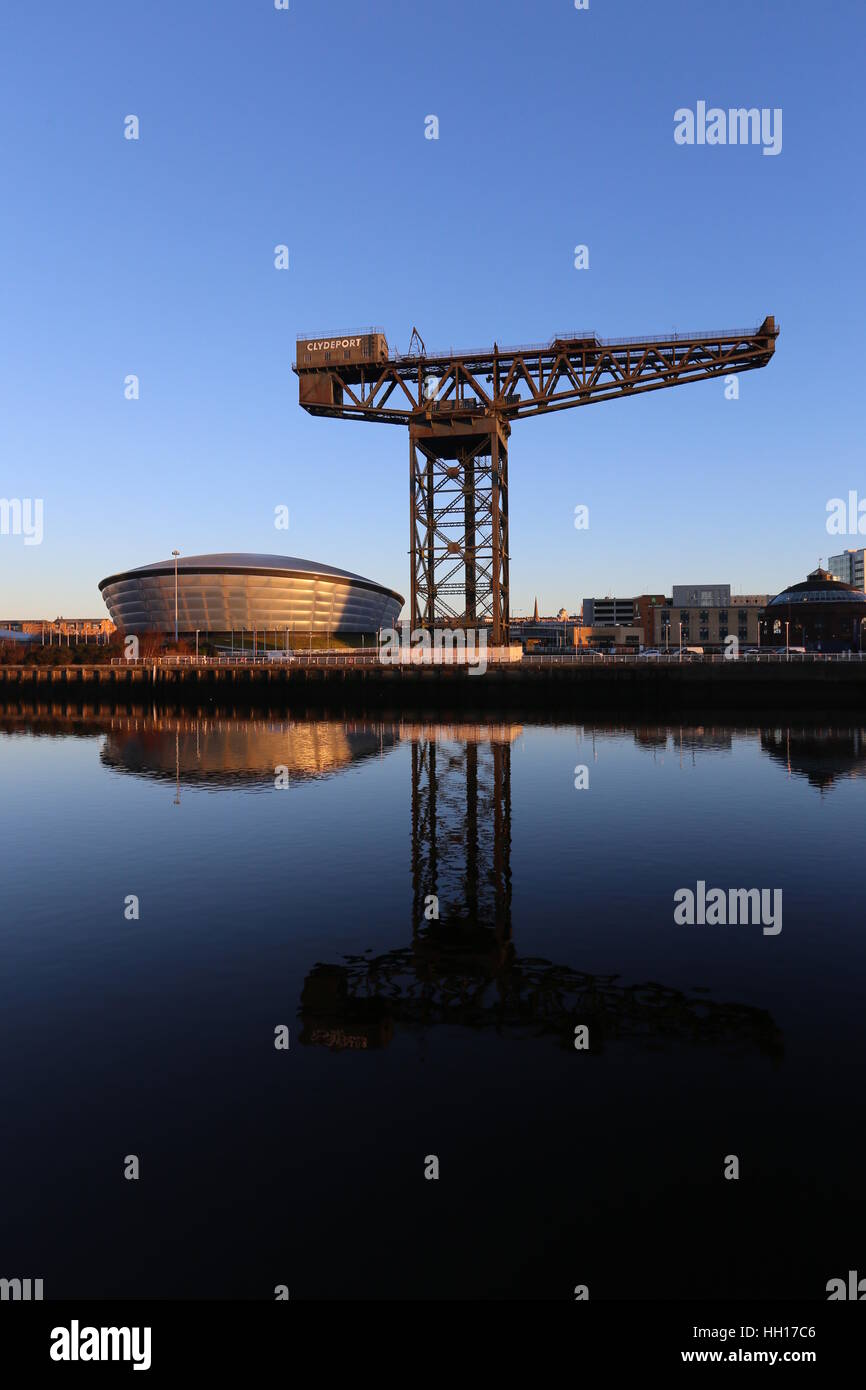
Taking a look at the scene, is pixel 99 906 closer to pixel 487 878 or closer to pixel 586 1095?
pixel 487 878

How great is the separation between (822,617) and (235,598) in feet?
370

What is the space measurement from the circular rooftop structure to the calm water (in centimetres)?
12804

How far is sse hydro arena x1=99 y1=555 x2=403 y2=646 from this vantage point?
14988 centimetres

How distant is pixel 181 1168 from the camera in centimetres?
916

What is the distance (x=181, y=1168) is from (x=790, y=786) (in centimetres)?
3107

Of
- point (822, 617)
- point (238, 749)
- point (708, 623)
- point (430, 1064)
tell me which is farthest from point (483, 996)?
point (708, 623)

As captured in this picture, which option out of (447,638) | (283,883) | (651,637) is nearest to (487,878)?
(283,883)

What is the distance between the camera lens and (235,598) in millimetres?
150875

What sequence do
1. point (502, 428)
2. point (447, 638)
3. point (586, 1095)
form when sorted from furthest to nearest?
point (447, 638)
point (502, 428)
point (586, 1095)

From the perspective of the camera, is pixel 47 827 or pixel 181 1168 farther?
pixel 47 827
